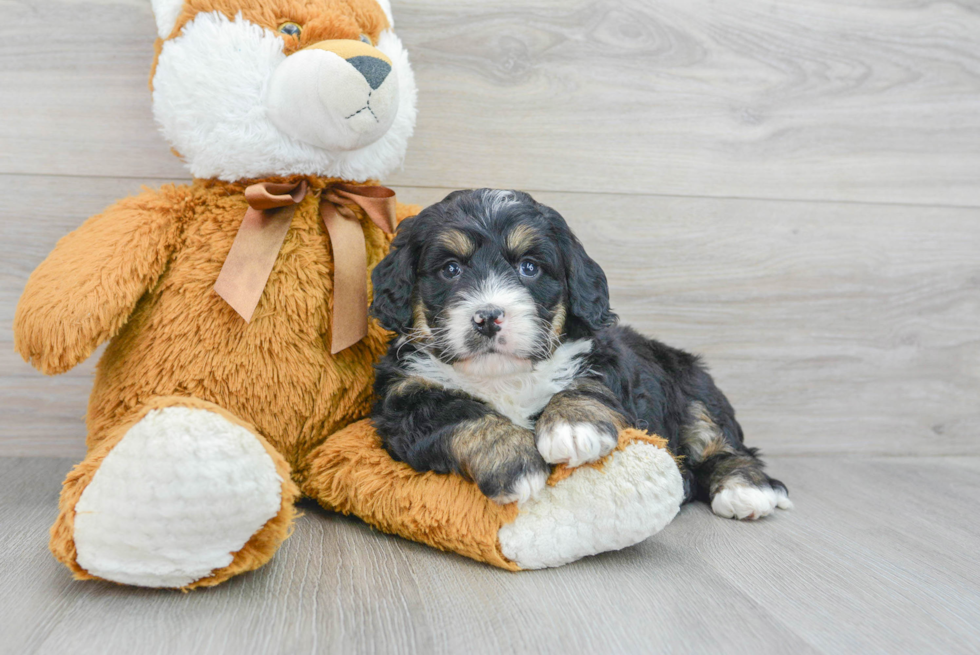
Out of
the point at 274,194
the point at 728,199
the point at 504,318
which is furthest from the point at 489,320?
the point at 728,199

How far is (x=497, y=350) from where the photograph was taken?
1525 mm

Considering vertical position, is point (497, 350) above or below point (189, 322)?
above

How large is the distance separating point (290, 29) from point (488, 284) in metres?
0.77

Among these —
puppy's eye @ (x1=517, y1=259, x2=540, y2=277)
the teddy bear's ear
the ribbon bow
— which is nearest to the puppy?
puppy's eye @ (x1=517, y1=259, x2=540, y2=277)

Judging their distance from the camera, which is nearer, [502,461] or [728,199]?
[502,461]

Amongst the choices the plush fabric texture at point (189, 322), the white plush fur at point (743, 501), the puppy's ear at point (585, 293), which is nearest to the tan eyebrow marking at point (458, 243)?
the puppy's ear at point (585, 293)

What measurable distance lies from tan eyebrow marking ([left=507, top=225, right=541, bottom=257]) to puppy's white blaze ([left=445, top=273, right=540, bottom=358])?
0.27 ft

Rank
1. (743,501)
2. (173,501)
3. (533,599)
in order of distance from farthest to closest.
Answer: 1. (743,501)
2. (533,599)
3. (173,501)

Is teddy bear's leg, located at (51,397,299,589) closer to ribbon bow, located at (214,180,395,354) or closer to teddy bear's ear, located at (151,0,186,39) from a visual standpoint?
ribbon bow, located at (214,180,395,354)

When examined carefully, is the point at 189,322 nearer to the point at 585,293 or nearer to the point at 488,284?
the point at 488,284

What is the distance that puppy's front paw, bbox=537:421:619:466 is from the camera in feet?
4.83

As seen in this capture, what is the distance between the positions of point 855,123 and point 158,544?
2.55 meters

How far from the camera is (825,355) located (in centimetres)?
271

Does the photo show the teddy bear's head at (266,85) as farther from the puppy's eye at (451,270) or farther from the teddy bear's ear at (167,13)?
the puppy's eye at (451,270)
